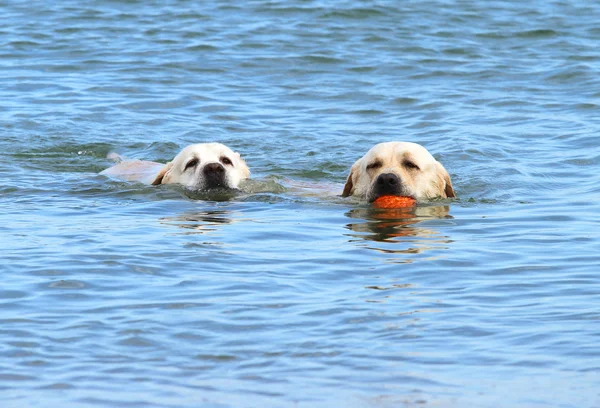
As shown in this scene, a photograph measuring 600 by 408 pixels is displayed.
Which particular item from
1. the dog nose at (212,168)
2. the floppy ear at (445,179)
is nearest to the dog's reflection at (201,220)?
the dog nose at (212,168)

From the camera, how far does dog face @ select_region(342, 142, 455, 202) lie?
9.96 meters

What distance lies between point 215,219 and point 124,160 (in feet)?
11.8

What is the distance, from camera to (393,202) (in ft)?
32.5

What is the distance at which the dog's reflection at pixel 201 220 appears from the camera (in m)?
9.08

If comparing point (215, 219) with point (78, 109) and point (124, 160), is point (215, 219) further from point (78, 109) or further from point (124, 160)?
point (78, 109)

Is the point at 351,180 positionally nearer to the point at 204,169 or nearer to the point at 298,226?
the point at 298,226

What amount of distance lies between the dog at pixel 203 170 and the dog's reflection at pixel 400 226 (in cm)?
171

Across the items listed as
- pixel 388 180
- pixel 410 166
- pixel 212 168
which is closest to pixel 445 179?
pixel 410 166

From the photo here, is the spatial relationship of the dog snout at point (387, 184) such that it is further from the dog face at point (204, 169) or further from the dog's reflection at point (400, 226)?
the dog face at point (204, 169)

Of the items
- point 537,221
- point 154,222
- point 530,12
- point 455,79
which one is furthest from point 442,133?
point 530,12

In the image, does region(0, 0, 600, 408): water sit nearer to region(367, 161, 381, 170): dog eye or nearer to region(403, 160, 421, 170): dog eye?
region(403, 160, 421, 170): dog eye

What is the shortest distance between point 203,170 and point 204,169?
14mm

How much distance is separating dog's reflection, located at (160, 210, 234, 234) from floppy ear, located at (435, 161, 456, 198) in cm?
196

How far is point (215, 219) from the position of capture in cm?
960
